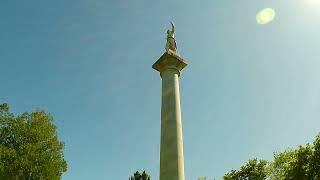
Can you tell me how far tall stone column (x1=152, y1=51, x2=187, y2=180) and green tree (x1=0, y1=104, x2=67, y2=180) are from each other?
19.0 metres

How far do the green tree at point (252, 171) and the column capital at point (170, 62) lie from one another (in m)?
15.9

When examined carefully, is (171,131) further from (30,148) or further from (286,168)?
(30,148)

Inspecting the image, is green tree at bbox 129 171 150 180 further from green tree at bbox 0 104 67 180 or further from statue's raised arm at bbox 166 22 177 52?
statue's raised arm at bbox 166 22 177 52

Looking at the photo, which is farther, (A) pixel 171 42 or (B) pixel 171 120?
(A) pixel 171 42

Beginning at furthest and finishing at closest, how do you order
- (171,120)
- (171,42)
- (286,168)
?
(286,168) < (171,42) < (171,120)

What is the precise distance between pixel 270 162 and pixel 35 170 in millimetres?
22121

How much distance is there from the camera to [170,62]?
20625 mm

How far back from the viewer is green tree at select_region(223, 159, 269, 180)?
107 ft

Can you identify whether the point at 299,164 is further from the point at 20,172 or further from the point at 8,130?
the point at 8,130

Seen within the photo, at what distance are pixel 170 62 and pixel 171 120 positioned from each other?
3827 millimetres

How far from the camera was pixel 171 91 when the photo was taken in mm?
19484

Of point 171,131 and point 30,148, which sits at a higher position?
point 30,148

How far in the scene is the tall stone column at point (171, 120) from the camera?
659 inches

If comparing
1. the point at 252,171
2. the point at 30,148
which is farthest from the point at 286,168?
the point at 30,148
